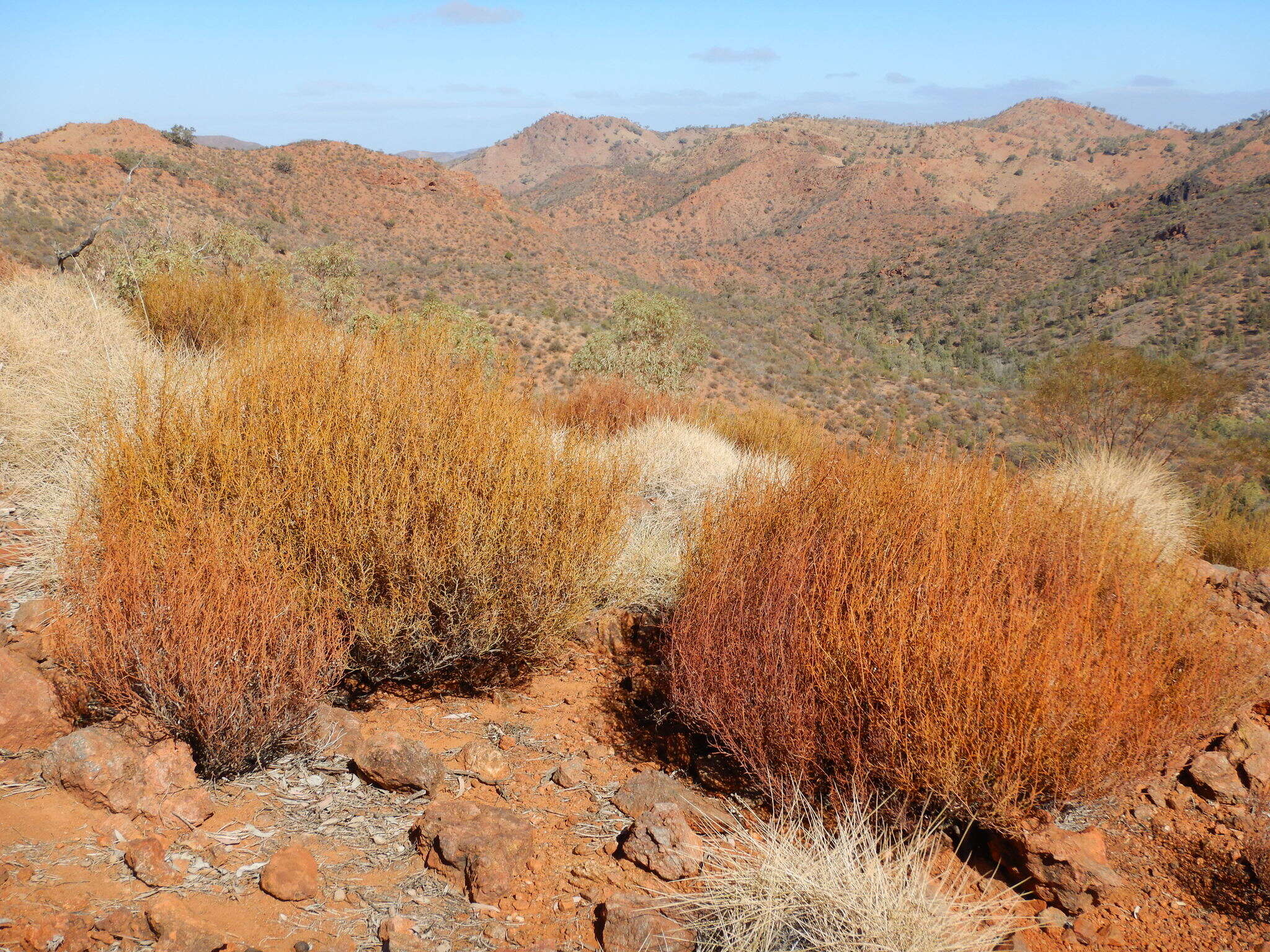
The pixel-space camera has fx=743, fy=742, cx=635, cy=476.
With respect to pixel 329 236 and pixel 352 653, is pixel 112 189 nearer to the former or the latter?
pixel 329 236

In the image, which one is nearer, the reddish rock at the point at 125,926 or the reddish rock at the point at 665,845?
the reddish rock at the point at 125,926

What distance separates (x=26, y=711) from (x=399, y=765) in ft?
4.50

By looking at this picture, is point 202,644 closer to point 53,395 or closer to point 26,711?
point 26,711

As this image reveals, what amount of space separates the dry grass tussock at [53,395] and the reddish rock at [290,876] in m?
2.38

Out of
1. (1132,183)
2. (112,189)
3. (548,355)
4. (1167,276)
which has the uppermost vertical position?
(1132,183)

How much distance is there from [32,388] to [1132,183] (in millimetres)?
64373

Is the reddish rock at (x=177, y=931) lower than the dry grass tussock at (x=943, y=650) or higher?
lower

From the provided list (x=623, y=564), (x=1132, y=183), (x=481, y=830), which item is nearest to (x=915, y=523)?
(x=623, y=564)

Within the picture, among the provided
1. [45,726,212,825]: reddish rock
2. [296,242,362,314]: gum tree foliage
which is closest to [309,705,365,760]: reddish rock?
[45,726,212,825]: reddish rock

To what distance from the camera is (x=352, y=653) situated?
12.6 ft

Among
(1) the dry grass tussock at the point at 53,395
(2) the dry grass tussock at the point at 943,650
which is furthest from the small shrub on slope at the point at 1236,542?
(1) the dry grass tussock at the point at 53,395

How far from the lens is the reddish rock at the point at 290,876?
92.4 inches

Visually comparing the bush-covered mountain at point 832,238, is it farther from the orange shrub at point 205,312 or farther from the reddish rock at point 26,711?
the reddish rock at point 26,711

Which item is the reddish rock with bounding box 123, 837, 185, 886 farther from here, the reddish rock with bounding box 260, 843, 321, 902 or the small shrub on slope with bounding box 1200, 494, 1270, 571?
the small shrub on slope with bounding box 1200, 494, 1270, 571
